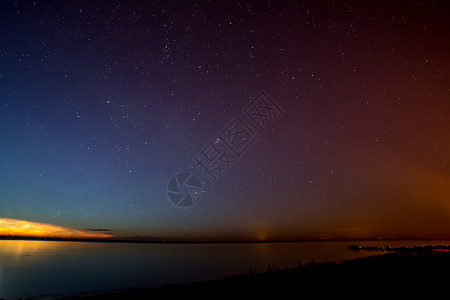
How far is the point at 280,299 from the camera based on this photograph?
35.8ft

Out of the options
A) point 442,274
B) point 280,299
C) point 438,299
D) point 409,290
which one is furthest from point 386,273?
point 280,299

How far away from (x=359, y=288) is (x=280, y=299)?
346cm

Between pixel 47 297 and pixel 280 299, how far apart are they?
830 inches

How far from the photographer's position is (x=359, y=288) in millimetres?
11359

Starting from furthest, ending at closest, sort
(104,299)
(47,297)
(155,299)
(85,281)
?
1. (85,281)
2. (47,297)
3. (104,299)
4. (155,299)

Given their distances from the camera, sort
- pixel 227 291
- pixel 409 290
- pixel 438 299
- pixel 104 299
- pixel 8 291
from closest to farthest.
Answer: pixel 438 299 → pixel 409 290 → pixel 227 291 → pixel 104 299 → pixel 8 291

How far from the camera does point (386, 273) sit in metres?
14.5

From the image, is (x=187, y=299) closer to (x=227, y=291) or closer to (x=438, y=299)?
(x=227, y=291)

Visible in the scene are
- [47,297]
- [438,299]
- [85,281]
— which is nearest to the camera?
[438,299]

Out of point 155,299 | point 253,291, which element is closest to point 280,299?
point 253,291

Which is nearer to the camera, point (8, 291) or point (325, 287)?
point (325, 287)

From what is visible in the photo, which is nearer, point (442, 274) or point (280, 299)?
point (280, 299)

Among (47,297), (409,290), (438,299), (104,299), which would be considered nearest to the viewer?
(438,299)

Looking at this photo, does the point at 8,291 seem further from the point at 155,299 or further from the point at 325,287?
the point at 325,287
